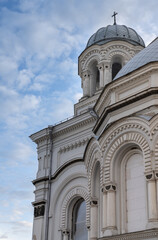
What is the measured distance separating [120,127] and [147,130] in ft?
2.94

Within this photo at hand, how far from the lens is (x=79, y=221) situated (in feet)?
48.3

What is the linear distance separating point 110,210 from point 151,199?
1234 mm

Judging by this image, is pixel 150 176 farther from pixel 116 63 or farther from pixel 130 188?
pixel 116 63

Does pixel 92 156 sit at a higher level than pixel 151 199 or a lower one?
higher

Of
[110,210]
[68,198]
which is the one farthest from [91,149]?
[68,198]

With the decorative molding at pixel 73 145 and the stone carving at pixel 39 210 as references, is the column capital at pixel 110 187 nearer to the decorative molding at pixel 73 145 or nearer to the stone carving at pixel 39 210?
the decorative molding at pixel 73 145

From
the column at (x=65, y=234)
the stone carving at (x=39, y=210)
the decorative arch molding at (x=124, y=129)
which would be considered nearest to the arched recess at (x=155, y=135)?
the decorative arch molding at (x=124, y=129)

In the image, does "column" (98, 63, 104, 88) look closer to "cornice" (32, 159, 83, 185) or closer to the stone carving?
"cornice" (32, 159, 83, 185)

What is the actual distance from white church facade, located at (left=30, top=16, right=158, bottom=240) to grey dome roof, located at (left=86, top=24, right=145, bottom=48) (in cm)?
574

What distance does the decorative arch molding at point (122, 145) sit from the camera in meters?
9.04

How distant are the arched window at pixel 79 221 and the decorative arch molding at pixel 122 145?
17.2 feet

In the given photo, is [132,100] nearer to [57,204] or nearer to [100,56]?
[57,204]

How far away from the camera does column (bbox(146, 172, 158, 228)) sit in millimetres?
8395

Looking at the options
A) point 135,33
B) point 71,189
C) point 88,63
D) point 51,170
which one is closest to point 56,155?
Result: point 51,170
